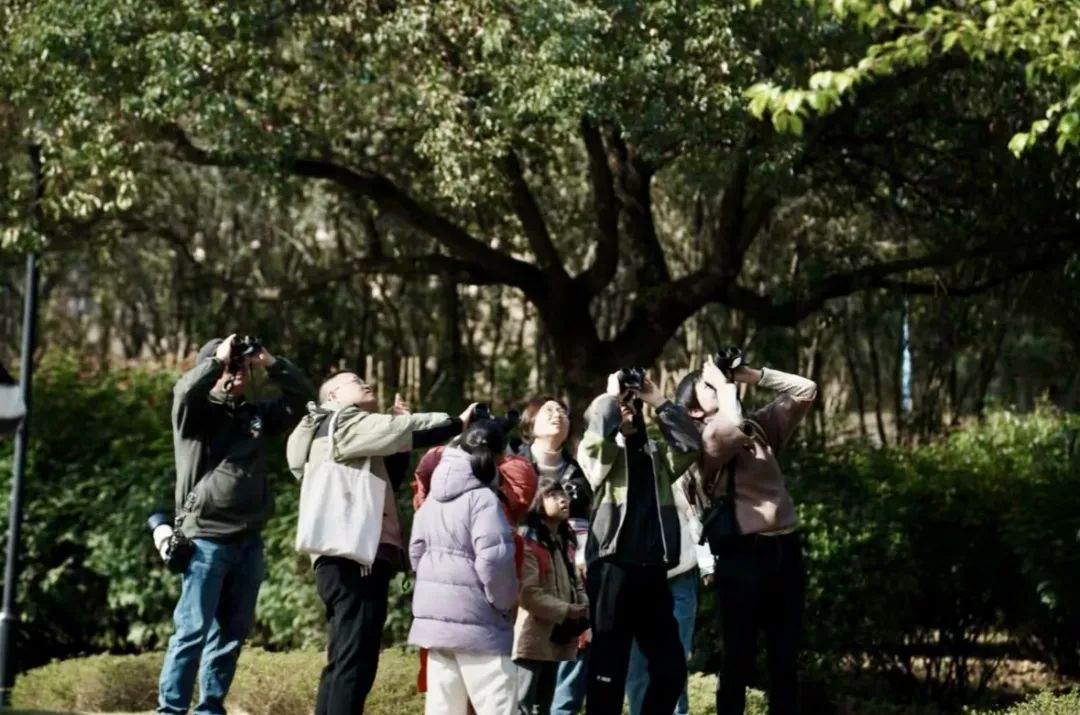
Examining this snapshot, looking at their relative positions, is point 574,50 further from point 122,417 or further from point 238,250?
point 238,250

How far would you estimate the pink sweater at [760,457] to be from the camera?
8984mm

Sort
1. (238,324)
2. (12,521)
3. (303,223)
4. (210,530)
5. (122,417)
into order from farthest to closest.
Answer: (303,223) < (238,324) < (122,417) < (12,521) < (210,530)

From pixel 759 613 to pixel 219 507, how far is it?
8.63ft

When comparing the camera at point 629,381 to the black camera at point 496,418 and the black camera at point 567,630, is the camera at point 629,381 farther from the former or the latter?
the black camera at point 567,630

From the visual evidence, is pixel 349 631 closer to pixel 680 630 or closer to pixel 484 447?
pixel 484 447

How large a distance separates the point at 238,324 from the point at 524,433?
1706 centimetres

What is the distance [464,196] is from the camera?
1454 centimetres

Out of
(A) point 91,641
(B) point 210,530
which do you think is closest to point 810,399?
(B) point 210,530

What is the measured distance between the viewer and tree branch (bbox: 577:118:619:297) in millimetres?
17062

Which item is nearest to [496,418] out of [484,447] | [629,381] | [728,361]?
[484,447]

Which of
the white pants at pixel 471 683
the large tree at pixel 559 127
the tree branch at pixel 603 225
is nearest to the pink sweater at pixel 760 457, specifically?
the white pants at pixel 471 683

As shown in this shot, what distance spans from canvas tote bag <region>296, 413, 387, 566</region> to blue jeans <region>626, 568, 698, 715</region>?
73.8 inches

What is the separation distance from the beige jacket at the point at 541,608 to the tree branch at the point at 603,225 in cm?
869

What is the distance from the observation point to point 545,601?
332 inches
